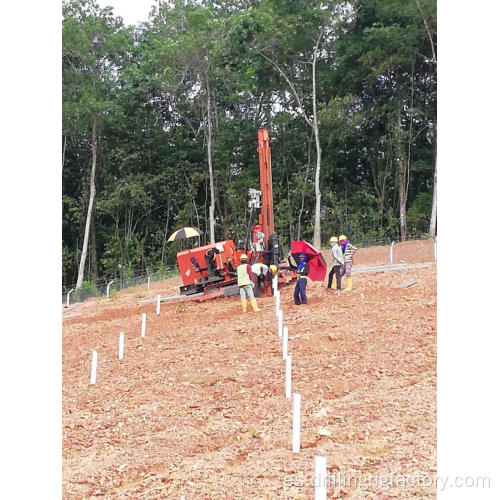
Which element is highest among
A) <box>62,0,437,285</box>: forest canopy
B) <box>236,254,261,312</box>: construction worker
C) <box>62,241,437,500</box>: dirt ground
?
<box>62,0,437,285</box>: forest canopy

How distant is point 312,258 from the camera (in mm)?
7035

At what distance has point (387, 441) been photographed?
3324mm

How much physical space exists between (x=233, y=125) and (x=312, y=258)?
712 cm

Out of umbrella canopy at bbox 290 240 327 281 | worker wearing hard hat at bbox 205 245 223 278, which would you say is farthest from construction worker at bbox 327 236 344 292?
worker wearing hard hat at bbox 205 245 223 278

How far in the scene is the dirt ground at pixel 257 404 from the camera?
10.5ft

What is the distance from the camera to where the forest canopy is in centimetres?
755

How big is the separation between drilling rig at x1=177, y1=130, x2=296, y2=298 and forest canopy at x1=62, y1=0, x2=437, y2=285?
1.70 m

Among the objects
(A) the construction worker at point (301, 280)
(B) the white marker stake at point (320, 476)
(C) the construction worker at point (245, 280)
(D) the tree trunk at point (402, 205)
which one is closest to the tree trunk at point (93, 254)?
(C) the construction worker at point (245, 280)

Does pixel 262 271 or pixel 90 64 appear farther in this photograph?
pixel 90 64

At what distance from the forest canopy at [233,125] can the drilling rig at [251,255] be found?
5.57 ft

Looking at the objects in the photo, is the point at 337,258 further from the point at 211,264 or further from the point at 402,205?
the point at 402,205

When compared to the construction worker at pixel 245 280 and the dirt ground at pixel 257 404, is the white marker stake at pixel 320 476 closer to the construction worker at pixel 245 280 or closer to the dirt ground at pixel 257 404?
the dirt ground at pixel 257 404

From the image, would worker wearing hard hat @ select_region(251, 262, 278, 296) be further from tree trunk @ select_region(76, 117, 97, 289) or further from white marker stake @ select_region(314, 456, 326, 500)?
white marker stake @ select_region(314, 456, 326, 500)

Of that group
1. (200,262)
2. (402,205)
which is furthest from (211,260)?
(402,205)
